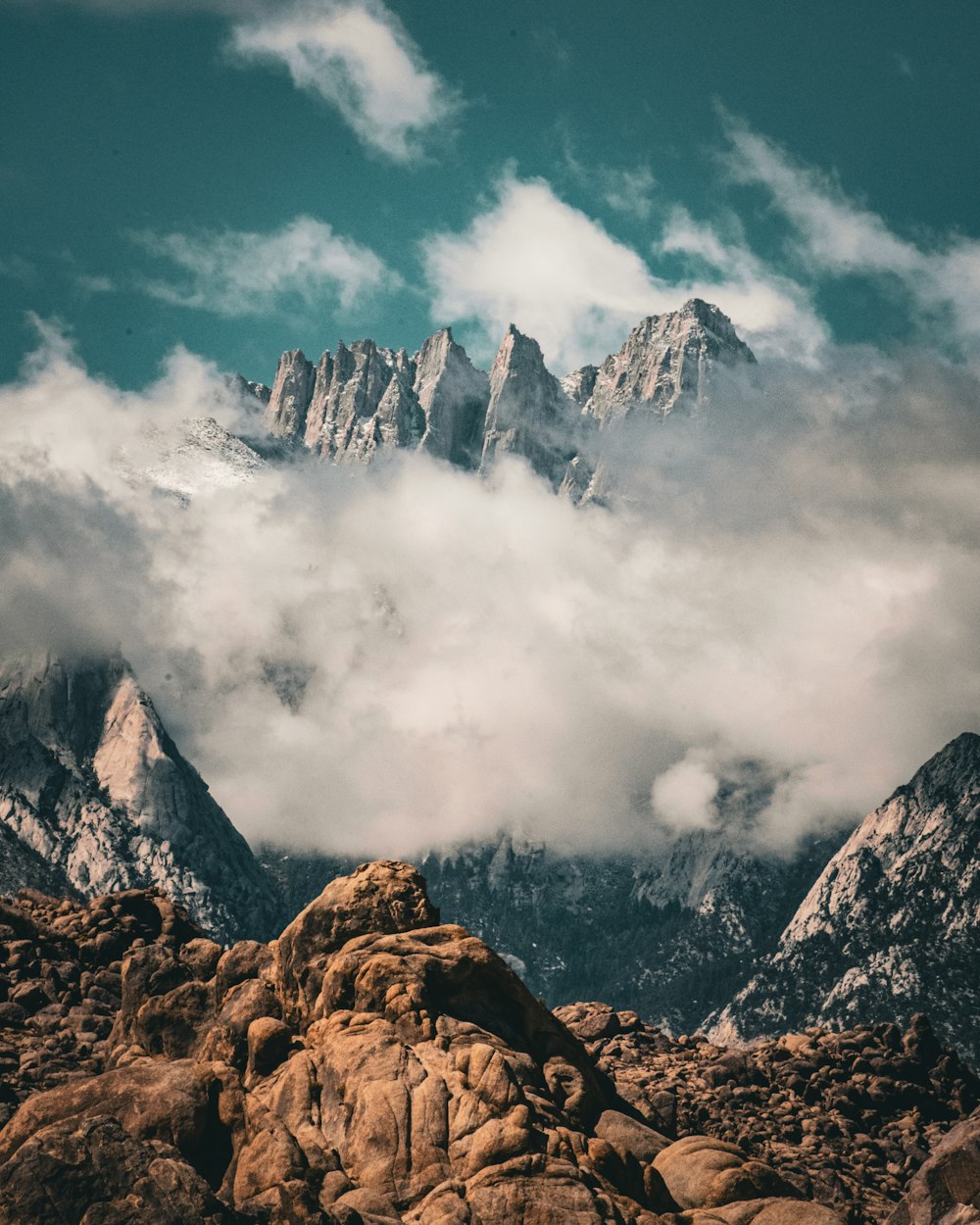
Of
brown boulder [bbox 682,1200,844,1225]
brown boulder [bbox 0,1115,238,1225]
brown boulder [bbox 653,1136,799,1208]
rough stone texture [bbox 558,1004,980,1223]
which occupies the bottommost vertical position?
brown boulder [bbox 0,1115,238,1225]

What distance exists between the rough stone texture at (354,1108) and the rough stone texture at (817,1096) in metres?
31.6

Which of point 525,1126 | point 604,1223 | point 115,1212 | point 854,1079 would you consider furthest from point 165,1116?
point 854,1079

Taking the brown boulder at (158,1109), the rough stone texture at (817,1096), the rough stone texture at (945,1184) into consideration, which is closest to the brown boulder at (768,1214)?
the rough stone texture at (945,1184)

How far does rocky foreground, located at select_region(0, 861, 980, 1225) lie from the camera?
2803 inches

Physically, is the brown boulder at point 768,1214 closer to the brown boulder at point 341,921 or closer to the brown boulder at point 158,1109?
the brown boulder at point 158,1109

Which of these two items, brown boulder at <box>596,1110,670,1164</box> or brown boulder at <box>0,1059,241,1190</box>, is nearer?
brown boulder at <box>0,1059,241,1190</box>

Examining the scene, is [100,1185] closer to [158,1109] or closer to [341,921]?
[158,1109]

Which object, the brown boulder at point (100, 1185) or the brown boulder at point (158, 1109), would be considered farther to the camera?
the brown boulder at point (158, 1109)

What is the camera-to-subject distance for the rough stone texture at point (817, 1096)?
138500 millimetres

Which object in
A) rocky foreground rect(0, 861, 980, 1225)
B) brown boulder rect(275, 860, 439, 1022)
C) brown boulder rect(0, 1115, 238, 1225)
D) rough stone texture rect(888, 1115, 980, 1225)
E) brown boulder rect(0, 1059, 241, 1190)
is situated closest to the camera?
brown boulder rect(0, 1115, 238, 1225)

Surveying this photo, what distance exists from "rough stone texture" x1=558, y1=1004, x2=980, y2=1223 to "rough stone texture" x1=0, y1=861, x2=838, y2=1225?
3161 centimetres

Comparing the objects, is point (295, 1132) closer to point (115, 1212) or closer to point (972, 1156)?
point (115, 1212)

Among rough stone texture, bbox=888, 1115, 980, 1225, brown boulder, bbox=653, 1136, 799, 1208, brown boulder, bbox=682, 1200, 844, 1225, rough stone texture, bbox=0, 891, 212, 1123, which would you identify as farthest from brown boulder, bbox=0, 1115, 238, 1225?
rough stone texture, bbox=888, 1115, 980, 1225

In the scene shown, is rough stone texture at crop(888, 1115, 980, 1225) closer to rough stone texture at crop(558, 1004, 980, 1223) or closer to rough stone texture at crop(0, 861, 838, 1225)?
rough stone texture at crop(558, 1004, 980, 1223)
